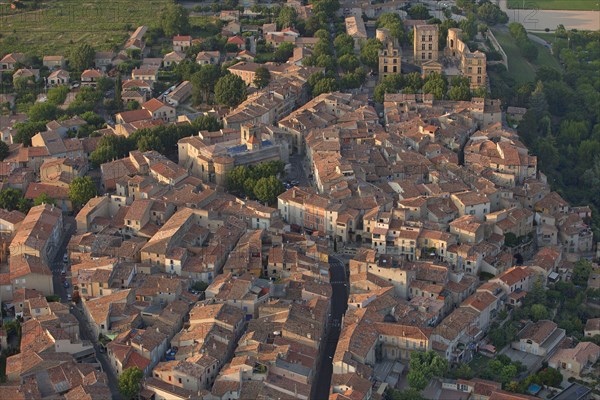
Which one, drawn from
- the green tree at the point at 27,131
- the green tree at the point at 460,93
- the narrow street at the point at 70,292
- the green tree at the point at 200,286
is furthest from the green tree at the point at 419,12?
the green tree at the point at 200,286

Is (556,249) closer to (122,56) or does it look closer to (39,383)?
(39,383)

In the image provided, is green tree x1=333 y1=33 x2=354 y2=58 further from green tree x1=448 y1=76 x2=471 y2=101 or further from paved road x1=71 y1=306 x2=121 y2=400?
paved road x1=71 y1=306 x2=121 y2=400

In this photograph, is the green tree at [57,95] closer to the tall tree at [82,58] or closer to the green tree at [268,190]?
the tall tree at [82,58]

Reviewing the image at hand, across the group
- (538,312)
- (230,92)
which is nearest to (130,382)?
(538,312)

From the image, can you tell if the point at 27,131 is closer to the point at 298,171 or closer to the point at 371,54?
the point at 298,171

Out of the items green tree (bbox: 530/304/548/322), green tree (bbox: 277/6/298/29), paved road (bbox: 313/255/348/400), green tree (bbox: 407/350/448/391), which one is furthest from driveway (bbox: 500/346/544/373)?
green tree (bbox: 277/6/298/29)

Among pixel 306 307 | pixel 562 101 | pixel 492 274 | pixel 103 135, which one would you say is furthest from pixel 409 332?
pixel 562 101

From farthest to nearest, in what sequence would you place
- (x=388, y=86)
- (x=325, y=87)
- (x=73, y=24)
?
(x=73, y=24)
(x=388, y=86)
(x=325, y=87)
